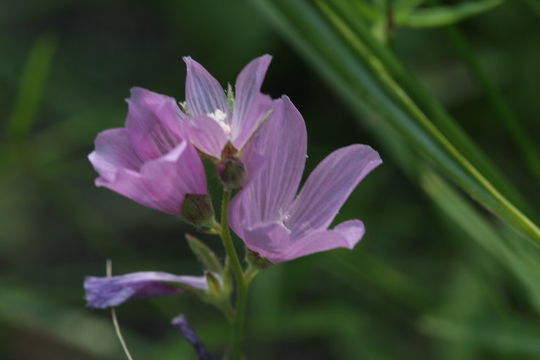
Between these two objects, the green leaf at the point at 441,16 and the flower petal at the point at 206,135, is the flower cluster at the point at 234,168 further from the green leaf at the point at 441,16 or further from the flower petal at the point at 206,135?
the green leaf at the point at 441,16

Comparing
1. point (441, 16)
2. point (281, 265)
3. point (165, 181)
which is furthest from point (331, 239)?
point (281, 265)

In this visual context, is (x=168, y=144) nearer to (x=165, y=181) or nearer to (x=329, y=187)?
(x=165, y=181)

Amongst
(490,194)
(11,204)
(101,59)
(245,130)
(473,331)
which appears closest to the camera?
(245,130)

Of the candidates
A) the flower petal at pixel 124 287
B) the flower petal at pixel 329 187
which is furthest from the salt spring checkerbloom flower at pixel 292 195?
the flower petal at pixel 124 287

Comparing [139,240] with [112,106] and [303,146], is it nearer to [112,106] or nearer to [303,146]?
[112,106]

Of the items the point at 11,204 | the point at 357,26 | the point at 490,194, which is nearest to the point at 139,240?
the point at 11,204

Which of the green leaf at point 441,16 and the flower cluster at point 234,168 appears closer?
the flower cluster at point 234,168
